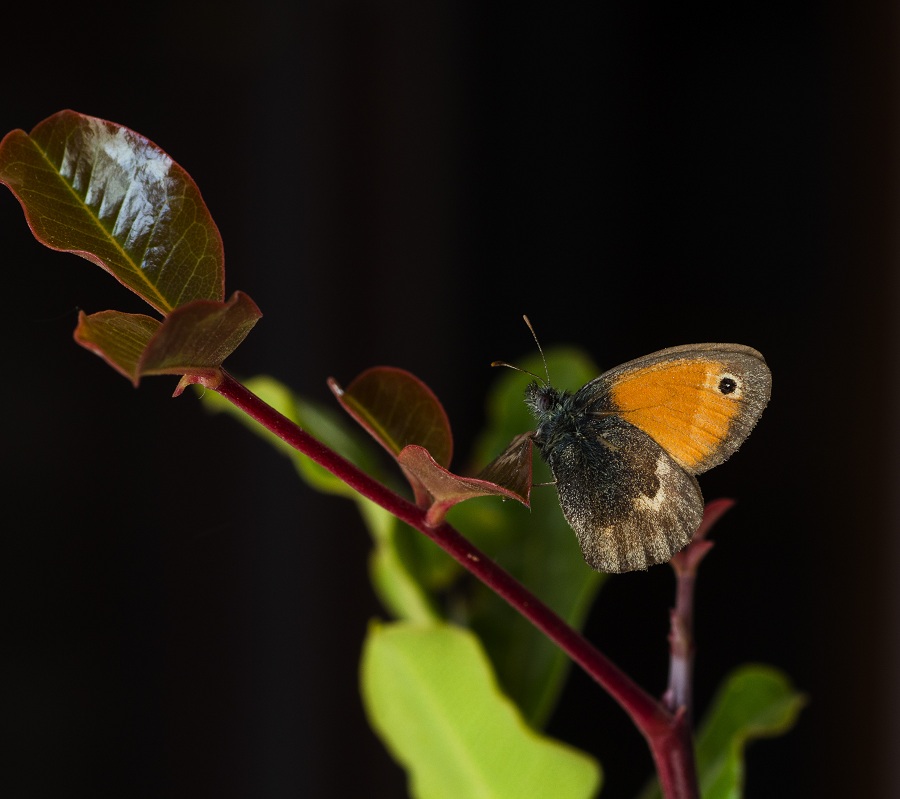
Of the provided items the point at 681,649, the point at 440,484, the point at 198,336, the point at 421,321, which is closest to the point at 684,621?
the point at 681,649

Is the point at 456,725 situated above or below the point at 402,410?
below

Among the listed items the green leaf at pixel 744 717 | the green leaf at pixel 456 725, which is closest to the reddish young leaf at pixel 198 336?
the green leaf at pixel 456 725

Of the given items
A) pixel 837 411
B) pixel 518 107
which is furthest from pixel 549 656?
pixel 837 411

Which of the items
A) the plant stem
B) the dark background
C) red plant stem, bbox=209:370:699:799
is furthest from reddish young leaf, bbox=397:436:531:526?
the dark background

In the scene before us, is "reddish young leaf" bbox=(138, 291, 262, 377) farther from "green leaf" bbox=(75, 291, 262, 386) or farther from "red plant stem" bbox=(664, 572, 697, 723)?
"red plant stem" bbox=(664, 572, 697, 723)

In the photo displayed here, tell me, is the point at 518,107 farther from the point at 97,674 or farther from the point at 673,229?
the point at 97,674

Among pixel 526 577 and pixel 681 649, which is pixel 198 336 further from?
pixel 526 577
